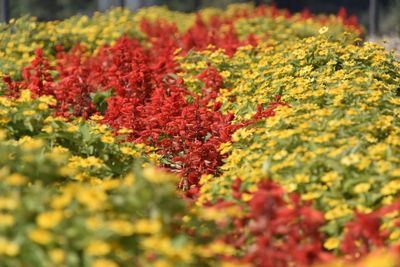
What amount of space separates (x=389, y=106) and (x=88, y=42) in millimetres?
6581

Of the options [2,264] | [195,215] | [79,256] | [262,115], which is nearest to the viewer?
[79,256]


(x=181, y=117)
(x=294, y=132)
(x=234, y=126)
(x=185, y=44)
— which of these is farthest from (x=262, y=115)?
(x=185, y=44)

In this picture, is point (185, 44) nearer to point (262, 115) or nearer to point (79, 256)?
point (262, 115)

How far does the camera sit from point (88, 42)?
11.0m

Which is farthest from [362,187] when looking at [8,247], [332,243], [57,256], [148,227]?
[8,247]

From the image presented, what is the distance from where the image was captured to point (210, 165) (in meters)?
5.68

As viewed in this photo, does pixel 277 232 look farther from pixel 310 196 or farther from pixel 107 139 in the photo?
pixel 107 139

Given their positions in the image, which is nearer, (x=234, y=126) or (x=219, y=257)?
(x=219, y=257)

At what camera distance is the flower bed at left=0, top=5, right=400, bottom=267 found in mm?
3049

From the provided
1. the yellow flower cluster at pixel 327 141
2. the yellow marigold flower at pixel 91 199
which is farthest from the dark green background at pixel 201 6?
the yellow marigold flower at pixel 91 199

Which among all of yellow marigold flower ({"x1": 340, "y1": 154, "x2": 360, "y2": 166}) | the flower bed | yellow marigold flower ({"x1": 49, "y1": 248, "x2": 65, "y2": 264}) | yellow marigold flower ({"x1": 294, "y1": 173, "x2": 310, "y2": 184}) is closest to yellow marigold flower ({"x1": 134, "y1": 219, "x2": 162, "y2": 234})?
the flower bed

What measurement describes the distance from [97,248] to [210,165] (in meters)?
2.94

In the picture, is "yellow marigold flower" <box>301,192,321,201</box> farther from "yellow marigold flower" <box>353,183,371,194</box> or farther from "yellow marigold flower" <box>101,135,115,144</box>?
"yellow marigold flower" <box>101,135,115,144</box>

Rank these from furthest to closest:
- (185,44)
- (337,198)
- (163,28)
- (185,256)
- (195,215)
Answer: (163,28), (185,44), (337,198), (195,215), (185,256)
